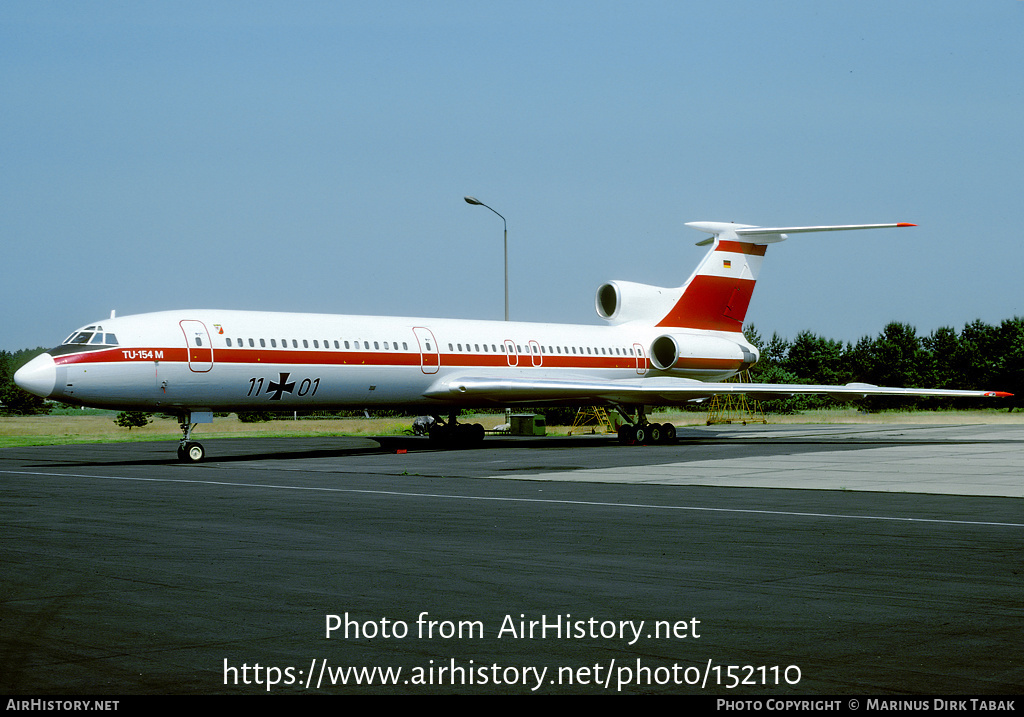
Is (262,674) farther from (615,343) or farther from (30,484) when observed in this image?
(615,343)

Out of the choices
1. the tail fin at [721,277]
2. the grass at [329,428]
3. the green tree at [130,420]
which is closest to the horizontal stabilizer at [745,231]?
the tail fin at [721,277]

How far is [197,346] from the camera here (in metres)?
27.0

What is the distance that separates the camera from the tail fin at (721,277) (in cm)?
3906

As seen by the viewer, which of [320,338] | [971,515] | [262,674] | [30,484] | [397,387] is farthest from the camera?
[397,387]

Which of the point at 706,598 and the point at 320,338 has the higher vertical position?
the point at 320,338

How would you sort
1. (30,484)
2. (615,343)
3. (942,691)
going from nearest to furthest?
(942,691) → (30,484) → (615,343)

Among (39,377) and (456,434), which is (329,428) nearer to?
(456,434)

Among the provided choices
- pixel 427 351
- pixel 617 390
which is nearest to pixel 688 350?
pixel 617 390

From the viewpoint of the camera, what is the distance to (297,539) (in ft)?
38.3

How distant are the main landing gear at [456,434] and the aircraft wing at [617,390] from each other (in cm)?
289

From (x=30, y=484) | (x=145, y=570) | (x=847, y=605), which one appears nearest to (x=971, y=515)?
(x=847, y=605)

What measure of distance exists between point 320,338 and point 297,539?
18.3m

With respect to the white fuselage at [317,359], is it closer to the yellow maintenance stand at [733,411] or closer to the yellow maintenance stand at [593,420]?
the yellow maintenance stand at [593,420]

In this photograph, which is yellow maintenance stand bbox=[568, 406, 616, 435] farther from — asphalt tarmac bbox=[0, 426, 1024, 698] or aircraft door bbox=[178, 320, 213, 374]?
asphalt tarmac bbox=[0, 426, 1024, 698]
